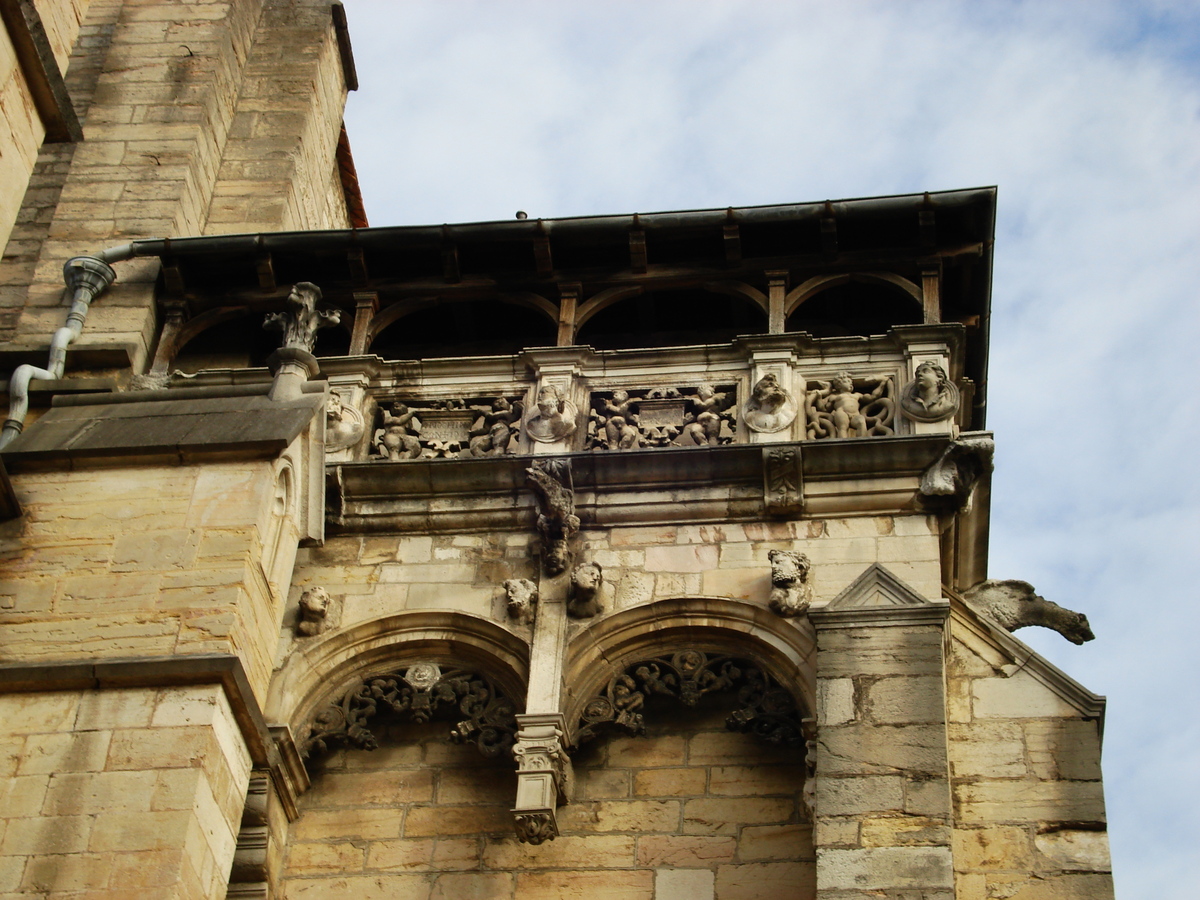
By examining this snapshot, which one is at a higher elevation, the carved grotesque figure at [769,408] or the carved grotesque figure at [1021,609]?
the carved grotesque figure at [769,408]

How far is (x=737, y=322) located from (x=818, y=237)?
3.20 feet

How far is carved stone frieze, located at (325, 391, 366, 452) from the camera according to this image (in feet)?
40.9

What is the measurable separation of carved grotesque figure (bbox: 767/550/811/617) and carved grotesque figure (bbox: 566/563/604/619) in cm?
96

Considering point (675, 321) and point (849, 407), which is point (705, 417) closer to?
point (849, 407)

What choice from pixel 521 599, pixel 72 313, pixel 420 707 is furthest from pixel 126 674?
pixel 72 313

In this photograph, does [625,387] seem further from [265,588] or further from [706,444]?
[265,588]

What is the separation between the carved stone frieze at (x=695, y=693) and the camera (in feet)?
Answer: 35.3

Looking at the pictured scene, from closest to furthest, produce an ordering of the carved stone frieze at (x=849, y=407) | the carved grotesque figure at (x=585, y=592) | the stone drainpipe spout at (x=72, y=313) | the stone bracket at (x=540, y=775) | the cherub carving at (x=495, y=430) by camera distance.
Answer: the stone bracket at (x=540, y=775)
the carved grotesque figure at (x=585, y=592)
the carved stone frieze at (x=849, y=407)
the cherub carving at (x=495, y=430)
the stone drainpipe spout at (x=72, y=313)

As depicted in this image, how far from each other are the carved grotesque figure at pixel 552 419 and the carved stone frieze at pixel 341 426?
1089 millimetres

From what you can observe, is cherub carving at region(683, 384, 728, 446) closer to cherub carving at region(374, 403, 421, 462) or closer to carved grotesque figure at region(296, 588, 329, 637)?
cherub carving at region(374, 403, 421, 462)

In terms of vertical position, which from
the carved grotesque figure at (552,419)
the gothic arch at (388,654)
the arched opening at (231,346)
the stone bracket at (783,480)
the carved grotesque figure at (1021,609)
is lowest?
the gothic arch at (388,654)

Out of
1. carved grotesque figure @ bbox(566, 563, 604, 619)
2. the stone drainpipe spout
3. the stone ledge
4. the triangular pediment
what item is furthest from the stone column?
the stone drainpipe spout

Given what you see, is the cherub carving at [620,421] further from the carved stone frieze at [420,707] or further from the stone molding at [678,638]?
the carved stone frieze at [420,707]

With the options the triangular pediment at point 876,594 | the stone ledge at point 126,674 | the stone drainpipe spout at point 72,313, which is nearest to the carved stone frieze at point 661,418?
the triangular pediment at point 876,594
